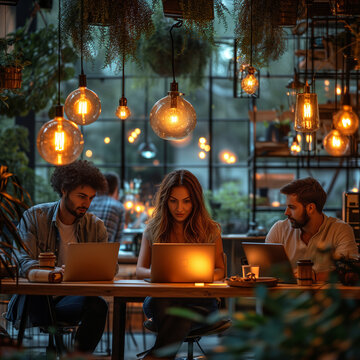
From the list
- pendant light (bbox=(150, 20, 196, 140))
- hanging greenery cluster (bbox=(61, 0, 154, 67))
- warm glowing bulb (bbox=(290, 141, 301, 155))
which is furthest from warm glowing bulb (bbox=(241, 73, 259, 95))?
warm glowing bulb (bbox=(290, 141, 301, 155))

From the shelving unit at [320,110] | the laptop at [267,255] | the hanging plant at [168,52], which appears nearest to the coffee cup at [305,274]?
the laptop at [267,255]

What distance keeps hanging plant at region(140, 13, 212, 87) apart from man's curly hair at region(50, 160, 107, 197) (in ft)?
14.2

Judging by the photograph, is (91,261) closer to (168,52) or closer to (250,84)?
(250,84)

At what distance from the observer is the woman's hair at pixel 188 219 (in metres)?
3.91

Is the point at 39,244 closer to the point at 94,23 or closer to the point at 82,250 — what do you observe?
the point at 82,250

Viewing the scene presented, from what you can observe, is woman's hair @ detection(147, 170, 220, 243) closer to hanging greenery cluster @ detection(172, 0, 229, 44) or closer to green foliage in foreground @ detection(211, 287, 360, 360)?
hanging greenery cluster @ detection(172, 0, 229, 44)

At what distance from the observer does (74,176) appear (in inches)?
158

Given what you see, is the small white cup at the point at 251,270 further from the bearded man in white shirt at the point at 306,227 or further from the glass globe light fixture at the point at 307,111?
the glass globe light fixture at the point at 307,111

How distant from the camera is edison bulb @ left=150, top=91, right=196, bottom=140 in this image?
3400mm

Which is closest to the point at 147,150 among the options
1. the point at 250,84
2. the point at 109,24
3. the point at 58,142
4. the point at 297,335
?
the point at 250,84

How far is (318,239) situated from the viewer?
13.4 feet

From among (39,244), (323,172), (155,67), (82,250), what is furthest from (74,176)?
(323,172)

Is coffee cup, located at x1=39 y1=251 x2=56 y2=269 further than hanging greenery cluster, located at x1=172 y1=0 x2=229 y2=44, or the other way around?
hanging greenery cluster, located at x1=172 y1=0 x2=229 y2=44

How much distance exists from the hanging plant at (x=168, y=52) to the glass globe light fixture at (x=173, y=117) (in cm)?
480
